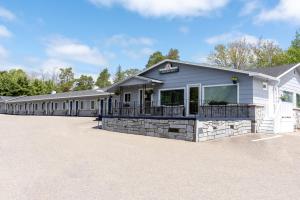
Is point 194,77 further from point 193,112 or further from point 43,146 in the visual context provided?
point 43,146

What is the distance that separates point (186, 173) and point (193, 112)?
427 inches

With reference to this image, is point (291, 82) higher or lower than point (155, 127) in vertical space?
higher

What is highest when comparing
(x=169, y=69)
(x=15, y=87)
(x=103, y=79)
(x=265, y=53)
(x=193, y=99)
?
(x=265, y=53)

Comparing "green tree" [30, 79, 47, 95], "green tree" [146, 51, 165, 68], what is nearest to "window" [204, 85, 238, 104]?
"green tree" [146, 51, 165, 68]

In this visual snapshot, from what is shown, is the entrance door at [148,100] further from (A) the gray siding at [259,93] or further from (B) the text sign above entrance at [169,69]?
(A) the gray siding at [259,93]

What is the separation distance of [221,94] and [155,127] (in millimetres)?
4827

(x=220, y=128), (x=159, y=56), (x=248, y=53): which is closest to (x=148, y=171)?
(x=220, y=128)

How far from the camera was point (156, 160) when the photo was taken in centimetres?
727

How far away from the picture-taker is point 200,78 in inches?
647

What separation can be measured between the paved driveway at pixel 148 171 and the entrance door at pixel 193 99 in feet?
22.8

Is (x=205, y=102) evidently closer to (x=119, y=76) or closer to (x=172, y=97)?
(x=172, y=97)

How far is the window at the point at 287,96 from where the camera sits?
56.5 feet

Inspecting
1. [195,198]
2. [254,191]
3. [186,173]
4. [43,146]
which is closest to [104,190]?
[195,198]

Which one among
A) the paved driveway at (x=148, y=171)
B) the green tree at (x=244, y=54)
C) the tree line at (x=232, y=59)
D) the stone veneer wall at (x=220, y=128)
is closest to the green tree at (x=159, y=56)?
the tree line at (x=232, y=59)
